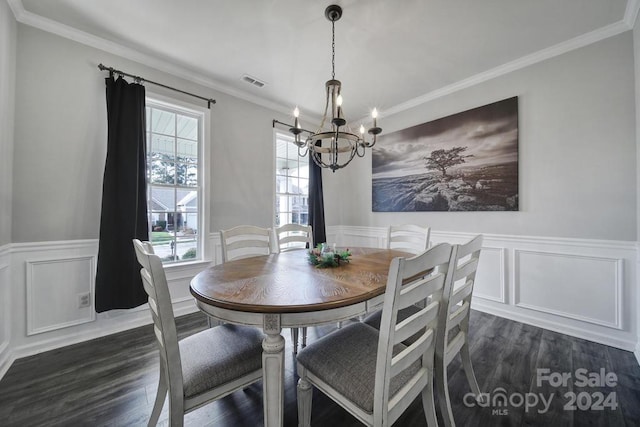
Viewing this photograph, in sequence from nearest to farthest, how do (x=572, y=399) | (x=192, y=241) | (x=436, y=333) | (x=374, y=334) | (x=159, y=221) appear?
(x=436, y=333) < (x=374, y=334) < (x=572, y=399) < (x=159, y=221) < (x=192, y=241)

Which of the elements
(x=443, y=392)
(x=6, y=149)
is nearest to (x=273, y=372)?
(x=443, y=392)

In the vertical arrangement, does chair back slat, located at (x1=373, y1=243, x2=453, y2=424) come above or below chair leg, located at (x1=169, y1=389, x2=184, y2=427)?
above

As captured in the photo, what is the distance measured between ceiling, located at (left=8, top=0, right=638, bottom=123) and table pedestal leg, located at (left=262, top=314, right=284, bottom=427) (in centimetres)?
222

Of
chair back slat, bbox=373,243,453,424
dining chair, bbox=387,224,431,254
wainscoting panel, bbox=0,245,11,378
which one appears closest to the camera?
chair back slat, bbox=373,243,453,424

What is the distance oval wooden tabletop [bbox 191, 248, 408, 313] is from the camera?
103 centimetres

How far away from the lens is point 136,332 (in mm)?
2303

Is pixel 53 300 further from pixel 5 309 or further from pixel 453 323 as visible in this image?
pixel 453 323

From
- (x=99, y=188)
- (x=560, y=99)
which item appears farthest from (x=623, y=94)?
(x=99, y=188)

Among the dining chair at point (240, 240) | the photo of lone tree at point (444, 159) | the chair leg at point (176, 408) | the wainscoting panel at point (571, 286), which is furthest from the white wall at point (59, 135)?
the wainscoting panel at point (571, 286)

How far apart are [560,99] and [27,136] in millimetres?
4725

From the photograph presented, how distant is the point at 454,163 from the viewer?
301 centimetres

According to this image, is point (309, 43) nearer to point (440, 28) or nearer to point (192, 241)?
point (440, 28)

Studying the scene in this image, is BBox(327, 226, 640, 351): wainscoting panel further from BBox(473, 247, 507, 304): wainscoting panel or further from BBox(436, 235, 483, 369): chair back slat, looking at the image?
BBox(436, 235, 483, 369): chair back slat

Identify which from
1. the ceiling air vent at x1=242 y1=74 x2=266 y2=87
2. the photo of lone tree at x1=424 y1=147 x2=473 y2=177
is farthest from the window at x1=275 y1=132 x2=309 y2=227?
the photo of lone tree at x1=424 y1=147 x2=473 y2=177
